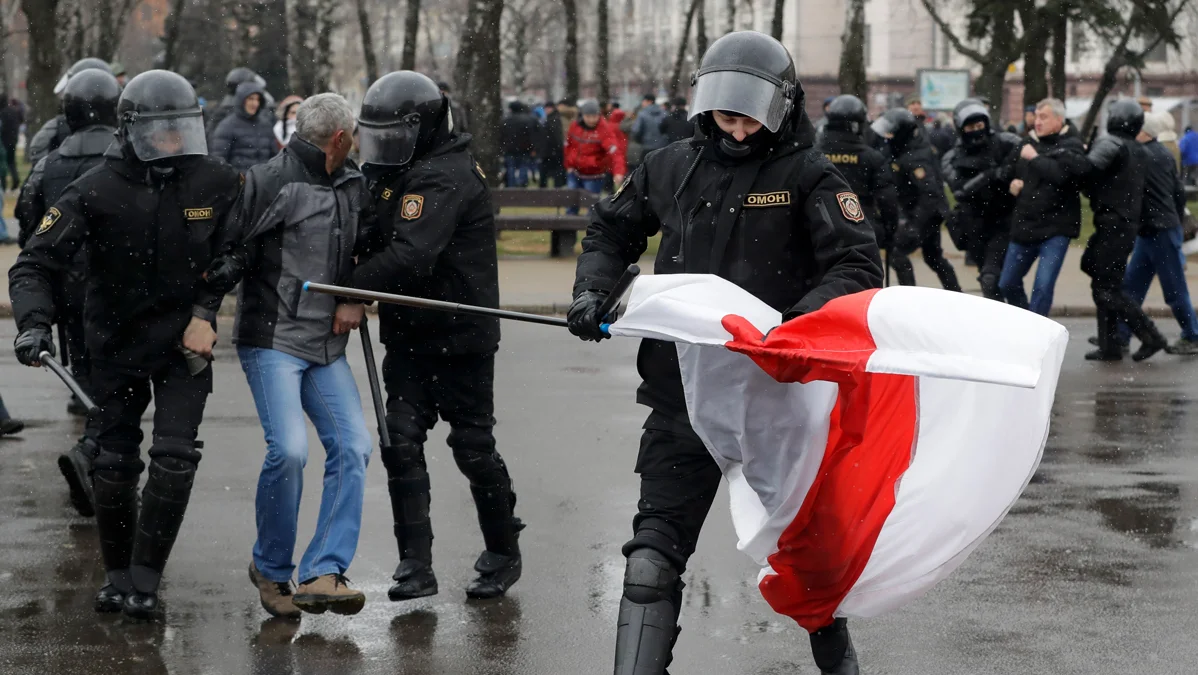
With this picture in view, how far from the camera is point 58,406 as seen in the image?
9.92 m

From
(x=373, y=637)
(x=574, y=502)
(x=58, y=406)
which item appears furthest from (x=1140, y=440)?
(x=58, y=406)

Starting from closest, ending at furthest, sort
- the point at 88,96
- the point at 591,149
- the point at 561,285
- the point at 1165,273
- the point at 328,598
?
the point at 328,598
the point at 88,96
the point at 1165,273
the point at 561,285
the point at 591,149

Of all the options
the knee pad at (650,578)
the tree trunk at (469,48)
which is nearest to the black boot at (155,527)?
the knee pad at (650,578)

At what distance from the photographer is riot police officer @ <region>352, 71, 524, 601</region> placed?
5.72m

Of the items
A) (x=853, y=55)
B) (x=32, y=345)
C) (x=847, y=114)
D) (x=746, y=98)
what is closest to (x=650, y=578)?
(x=746, y=98)

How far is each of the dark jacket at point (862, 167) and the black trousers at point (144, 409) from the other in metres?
7.78

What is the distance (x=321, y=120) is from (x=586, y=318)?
159cm

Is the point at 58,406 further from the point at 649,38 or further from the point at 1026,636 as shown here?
the point at 649,38

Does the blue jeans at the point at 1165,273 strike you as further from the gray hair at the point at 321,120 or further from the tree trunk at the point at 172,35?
the tree trunk at the point at 172,35

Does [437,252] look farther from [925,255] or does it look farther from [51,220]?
[925,255]

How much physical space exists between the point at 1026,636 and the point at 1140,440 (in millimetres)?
3938

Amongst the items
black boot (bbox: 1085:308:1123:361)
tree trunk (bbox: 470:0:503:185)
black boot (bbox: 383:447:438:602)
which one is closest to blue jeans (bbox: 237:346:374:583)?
black boot (bbox: 383:447:438:602)

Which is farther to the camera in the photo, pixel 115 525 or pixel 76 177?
pixel 76 177

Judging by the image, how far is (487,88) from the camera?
24906 mm
